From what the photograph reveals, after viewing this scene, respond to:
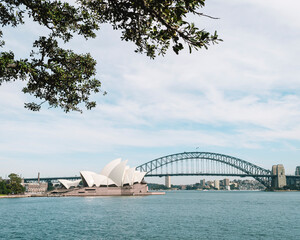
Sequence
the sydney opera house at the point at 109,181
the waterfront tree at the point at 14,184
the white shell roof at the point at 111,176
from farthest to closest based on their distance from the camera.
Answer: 1. the white shell roof at the point at 111,176
2. the sydney opera house at the point at 109,181
3. the waterfront tree at the point at 14,184

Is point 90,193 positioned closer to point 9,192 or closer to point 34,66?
point 9,192

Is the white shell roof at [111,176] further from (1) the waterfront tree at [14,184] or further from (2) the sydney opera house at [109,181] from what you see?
(1) the waterfront tree at [14,184]

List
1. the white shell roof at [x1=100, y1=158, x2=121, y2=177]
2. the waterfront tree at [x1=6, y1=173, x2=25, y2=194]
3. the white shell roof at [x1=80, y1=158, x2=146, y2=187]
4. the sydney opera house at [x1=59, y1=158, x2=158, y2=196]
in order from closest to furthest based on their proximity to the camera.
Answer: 1. the waterfront tree at [x1=6, y1=173, x2=25, y2=194]
2. the sydney opera house at [x1=59, y1=158, x2=158, y2=196]
3. the white shell roof at [x1=80, y1=158, x2=146, y2=187]
4. the white shell roof at [x1=100, y1=158, x2=121, y2=177]

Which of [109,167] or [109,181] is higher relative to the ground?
[109,167]

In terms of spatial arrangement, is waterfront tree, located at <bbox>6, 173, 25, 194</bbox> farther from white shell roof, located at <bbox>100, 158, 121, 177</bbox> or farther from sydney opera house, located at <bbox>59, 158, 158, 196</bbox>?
white shell roof, located at <bbox>100, 158, 121, 177</bbox>

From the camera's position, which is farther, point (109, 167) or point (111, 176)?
point (109, 167)

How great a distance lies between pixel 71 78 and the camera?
12.5 m

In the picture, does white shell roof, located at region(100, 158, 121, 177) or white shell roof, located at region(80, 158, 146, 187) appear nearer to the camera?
white shell roof, located at region(80, 158, 146, 187)

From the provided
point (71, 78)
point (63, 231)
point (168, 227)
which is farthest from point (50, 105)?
point (168, 227)

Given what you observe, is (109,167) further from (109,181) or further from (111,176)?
(109,181)

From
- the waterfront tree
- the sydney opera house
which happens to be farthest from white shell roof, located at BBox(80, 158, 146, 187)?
the waterfront tree

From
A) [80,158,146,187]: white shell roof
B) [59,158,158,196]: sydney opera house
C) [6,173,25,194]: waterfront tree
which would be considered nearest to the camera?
[6,173,25,194]: waterfront tree

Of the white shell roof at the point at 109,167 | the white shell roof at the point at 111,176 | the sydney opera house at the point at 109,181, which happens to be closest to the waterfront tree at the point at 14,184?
the sydney opera house at the point at 109,181

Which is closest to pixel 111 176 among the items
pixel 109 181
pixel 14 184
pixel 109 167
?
pixel 109 181
